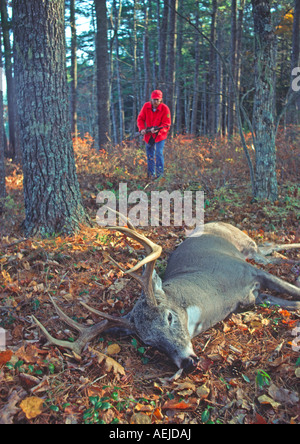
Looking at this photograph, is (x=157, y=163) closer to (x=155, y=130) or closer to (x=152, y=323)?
(x=155, y=130)

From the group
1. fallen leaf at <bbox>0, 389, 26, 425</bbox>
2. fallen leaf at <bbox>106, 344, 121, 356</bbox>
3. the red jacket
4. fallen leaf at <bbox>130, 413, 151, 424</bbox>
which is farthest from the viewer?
the red jacket

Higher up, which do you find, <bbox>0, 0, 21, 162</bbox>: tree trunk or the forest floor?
<bbox>0, 0, 21, 162</bbox>: tree trunk

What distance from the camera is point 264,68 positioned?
7191mm

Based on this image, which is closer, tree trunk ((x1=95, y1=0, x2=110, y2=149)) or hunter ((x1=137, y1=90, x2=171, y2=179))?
hunter ((x1=137, y1=90, x2=171, y2=179))

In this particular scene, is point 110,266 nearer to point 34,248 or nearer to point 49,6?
point 34,248

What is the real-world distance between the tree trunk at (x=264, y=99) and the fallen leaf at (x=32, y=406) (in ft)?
19.4

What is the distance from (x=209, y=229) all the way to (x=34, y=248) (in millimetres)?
2645

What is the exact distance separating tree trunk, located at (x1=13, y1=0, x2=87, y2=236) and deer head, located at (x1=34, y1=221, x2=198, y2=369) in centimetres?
226

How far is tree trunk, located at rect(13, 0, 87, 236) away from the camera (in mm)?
5211

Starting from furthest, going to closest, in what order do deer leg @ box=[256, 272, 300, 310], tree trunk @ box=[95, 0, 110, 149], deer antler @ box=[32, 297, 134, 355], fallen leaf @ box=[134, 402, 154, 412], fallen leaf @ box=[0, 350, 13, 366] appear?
tree trunk @ box=[95, 0, 110, 149] < deer leg @ box=[256, 272, 300, 310] < deer antler @ box=[32, 297, 134, 355] < fallen leaf @ box=[0, 350, 13, 366] < fallen leaf @ box=[134, 402, 154, 412]

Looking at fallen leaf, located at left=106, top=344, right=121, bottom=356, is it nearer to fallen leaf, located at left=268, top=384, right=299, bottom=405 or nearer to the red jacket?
fallen leaf, located at left=268, top=384, right=299, bottom=405

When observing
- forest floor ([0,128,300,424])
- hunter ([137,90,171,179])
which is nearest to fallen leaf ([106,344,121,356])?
forest floor ([0,128,300,424])
